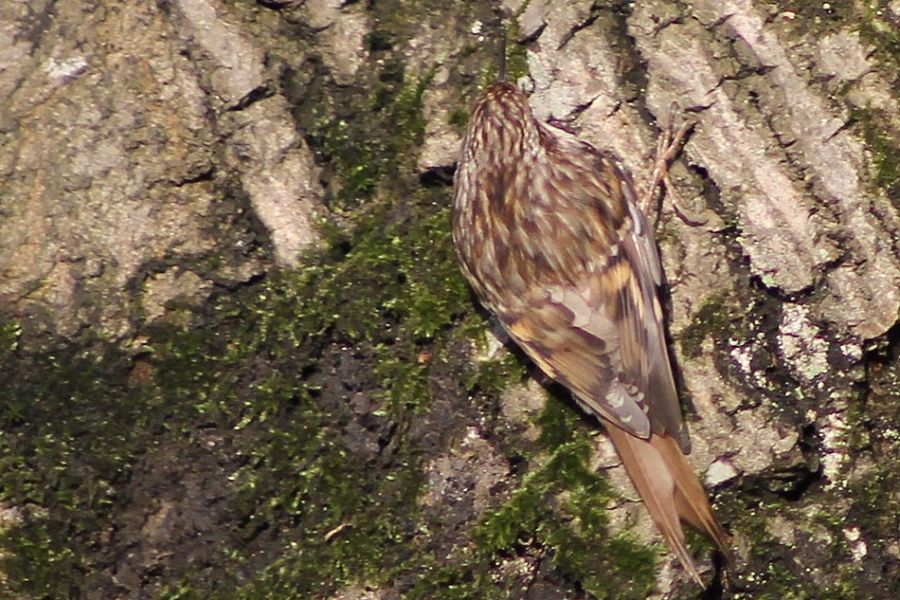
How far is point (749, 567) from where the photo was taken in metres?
1.73

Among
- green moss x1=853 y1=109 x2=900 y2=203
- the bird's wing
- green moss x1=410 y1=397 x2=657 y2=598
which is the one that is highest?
green moss x1=853 y1=109 x2=900 y2=203

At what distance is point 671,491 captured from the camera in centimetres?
166

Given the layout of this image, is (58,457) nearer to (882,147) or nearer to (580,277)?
(580,277)

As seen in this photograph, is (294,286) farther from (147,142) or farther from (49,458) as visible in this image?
(49,458)

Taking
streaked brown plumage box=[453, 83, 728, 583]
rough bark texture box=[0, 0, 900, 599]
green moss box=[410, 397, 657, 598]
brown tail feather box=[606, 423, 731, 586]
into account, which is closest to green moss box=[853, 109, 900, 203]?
rough bark texture box=[0, 0, 900, 599]

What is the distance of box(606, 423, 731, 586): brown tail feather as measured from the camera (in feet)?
5.42

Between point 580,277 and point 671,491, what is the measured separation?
0.54 m

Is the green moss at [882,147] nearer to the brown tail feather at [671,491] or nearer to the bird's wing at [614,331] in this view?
the bird's wing at [614,331]

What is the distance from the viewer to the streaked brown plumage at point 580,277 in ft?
5.60

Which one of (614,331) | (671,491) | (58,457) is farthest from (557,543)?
(58,457)

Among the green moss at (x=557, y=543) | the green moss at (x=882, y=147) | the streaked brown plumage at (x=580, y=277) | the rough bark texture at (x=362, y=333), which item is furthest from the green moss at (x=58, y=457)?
the green moss at (x=882, y=147)

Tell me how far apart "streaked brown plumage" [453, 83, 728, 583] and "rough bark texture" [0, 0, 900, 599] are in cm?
5

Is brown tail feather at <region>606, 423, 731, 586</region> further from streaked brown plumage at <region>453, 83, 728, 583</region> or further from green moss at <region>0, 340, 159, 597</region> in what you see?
green moss at <region>0, 340, 159, 597</region>

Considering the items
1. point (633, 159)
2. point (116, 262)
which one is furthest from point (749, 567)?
point (116, 262)
